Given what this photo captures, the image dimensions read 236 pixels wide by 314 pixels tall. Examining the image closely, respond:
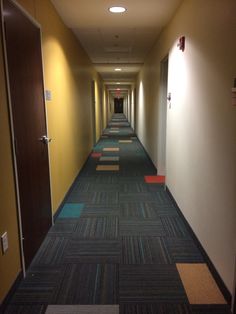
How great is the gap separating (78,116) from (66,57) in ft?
4.16

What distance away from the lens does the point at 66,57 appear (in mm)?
3861

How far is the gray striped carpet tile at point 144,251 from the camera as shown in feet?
7.68

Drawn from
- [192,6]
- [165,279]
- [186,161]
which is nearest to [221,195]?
[165,279]

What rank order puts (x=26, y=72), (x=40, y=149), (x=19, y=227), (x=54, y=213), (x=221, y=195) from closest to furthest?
(x=221, y=195), (x=19, y=227), (x=26, y=72), (x=40, y=149), (x=54, y=213)

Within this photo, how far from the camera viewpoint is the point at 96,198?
152 inches

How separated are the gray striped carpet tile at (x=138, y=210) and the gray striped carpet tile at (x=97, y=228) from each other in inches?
7.9

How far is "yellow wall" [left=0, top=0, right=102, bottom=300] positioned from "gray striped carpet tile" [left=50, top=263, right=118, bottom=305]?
381 mm

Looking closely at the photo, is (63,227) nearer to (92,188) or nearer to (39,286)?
(39,286)

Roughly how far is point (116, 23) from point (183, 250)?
10.4ft

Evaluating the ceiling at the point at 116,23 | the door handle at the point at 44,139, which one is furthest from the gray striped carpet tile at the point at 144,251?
the ceiling at the point at 116,23

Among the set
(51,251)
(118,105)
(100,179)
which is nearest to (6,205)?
(51,251)

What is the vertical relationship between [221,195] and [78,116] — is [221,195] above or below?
below

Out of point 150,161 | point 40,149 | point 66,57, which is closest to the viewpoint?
point 40,149

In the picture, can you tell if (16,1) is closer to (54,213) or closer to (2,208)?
(2,208)
